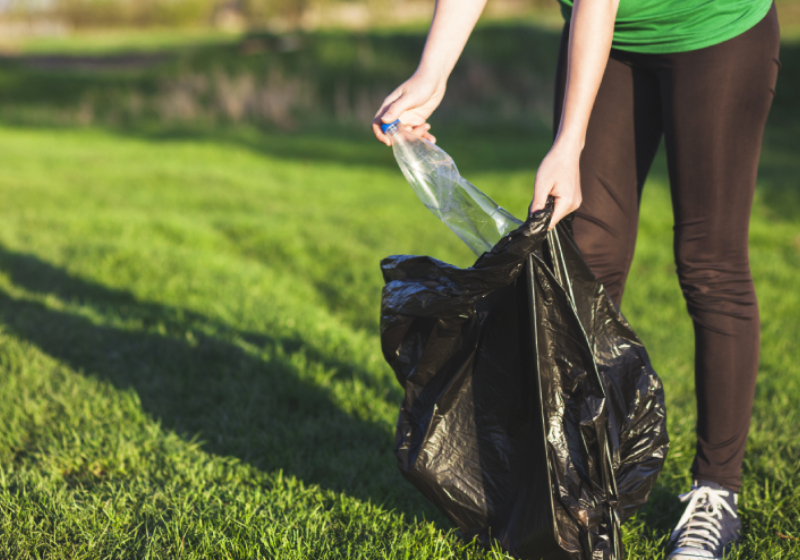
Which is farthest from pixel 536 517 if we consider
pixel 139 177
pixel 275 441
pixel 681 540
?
pixel 139 177

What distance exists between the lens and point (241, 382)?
116 inches

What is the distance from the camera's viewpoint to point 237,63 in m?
25.7

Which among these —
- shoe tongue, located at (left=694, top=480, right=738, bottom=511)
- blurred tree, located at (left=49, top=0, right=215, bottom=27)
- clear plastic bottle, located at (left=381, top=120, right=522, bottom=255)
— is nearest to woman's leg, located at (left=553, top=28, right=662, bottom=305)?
clear plastic bottle, located at (left=381, top=120, right=522, bottom=255)

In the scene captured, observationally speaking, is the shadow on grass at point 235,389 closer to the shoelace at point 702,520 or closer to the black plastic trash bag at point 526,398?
the shoelace at point 702,520

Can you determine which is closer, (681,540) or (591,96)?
(591,96)

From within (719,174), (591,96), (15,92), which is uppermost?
(591,96)

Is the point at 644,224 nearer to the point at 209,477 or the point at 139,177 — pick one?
the point at 209,477

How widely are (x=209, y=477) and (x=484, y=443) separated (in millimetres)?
995

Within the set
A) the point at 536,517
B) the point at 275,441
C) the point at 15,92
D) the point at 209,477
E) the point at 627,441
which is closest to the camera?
the point at 536,517

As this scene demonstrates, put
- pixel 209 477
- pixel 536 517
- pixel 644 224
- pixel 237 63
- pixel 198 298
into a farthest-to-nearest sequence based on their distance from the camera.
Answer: pixel 237 63, pixel 644 224, pixel 198 298, pixel 209 477, pixel 536 517

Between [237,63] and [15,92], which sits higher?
[237,63]

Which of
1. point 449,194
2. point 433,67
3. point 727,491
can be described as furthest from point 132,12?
point 727,491

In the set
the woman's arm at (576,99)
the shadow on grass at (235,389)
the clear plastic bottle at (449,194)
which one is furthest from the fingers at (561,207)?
the shadow on grass at (235,389)

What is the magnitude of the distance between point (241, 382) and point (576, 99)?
6.50ft
